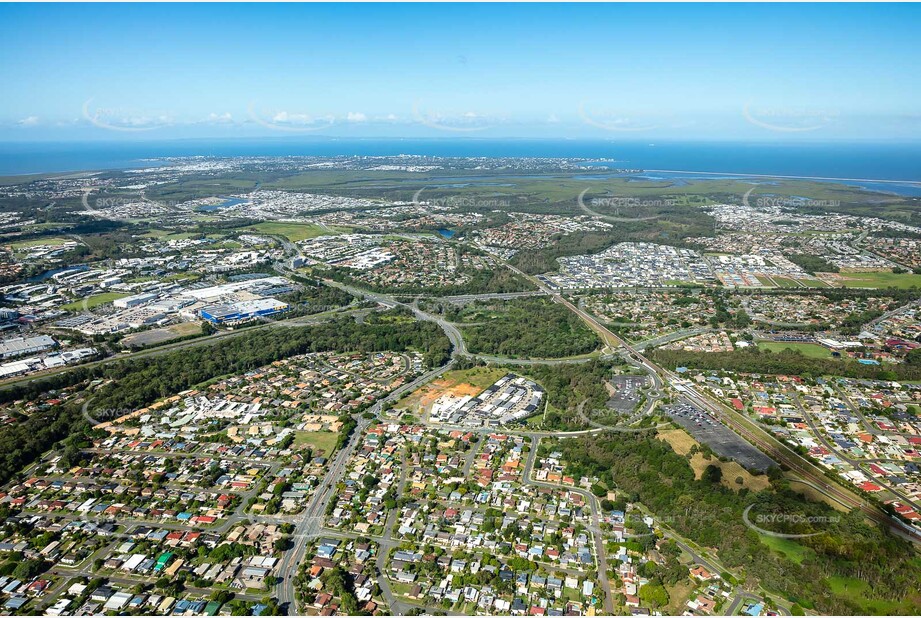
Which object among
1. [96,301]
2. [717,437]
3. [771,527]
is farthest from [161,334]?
[771,527]

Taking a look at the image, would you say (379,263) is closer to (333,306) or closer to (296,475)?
(333,306)

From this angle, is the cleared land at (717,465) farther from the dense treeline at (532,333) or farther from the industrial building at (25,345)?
the industrial building at (25,345)

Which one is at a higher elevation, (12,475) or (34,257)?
(34,257)

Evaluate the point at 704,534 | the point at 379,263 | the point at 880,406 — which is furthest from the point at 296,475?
the point at 379,263

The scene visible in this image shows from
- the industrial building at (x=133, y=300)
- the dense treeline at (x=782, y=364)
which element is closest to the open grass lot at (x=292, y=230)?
the industrial building at (x=133, y=300)

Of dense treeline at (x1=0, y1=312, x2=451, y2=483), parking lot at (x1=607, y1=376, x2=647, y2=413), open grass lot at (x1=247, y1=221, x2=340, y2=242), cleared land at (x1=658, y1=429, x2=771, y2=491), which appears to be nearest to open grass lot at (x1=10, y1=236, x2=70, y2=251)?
open grass lot at (x1=247, y1=221, x2=340, y2=242)

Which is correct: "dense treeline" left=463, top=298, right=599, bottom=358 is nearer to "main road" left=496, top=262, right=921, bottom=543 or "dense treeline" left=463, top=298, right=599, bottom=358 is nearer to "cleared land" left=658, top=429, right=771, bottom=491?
"main road" left=496, top=262, right=921, bottom=543

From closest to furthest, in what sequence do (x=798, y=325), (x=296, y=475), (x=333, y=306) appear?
(x=296, y=475), (x=798, y=325), (x=333, y=306)
